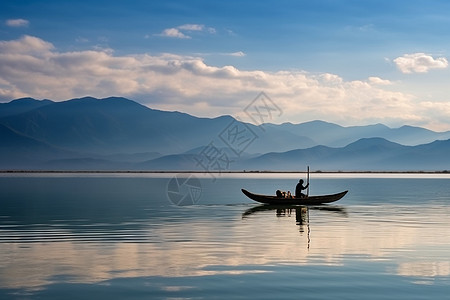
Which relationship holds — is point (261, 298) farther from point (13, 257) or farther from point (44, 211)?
point (44, 211)

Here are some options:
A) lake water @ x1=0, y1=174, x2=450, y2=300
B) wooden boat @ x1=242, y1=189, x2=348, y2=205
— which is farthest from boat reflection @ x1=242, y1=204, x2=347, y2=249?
lake water @ x1=0, y1=174, x2=450, y2=300

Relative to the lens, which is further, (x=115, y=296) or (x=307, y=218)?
(x=307, y=218)

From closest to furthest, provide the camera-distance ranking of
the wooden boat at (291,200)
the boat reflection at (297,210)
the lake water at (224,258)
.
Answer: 1. the lake water at (224,258)
2. the boat reflection at (297,210)
3. the wooden boat at (291,200)

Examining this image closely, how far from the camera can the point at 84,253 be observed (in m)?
26.7

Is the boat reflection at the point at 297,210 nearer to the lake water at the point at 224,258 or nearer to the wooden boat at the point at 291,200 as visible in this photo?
the wooden boat at the point at 291,200

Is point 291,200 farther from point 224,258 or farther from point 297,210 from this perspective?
point 224,258

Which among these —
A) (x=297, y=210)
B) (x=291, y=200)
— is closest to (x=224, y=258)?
(x=297, y=210)

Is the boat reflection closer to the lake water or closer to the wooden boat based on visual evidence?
the wooden boat

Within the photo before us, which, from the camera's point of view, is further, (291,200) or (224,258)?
(291,200)

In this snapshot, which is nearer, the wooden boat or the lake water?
the lake water

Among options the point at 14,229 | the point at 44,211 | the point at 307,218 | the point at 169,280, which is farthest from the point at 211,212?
the point at 169,280

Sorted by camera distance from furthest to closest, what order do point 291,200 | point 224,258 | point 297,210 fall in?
1. point 291,200
2. point 297,210
3. point 224,258

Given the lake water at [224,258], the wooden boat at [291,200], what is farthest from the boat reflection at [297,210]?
the lake water at [224,258]

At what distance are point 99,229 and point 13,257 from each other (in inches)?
456
